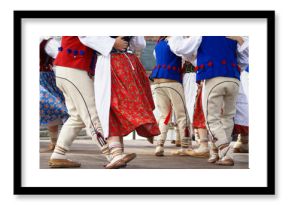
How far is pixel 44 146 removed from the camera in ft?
14.3

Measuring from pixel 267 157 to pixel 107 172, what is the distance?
91 cm

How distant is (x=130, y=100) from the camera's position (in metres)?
4.49

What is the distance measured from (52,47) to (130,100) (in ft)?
1.79

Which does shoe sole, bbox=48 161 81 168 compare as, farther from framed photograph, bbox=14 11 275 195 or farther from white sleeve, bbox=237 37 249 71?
white sleeve, bbox=237 37 249 71

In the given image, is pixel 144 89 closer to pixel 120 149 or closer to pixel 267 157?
pixel 120 149

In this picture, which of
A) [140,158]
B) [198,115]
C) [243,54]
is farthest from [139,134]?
[243,54]

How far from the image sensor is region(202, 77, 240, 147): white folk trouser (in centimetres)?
450

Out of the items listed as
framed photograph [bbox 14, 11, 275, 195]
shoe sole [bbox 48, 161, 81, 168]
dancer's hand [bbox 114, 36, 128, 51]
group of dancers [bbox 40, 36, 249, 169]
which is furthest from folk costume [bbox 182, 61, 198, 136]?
shoe sole [bbox 48, 161, 81, 168]

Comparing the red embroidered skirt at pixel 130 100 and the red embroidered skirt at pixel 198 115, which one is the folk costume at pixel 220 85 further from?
the red embroidered skirt at pixel 130 100

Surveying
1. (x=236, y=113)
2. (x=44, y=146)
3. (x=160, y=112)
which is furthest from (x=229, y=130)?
(x=44, y=146)

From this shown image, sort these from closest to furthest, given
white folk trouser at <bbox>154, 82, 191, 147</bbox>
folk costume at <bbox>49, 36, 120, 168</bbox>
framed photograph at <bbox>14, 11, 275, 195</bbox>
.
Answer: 1. framed photograph at <bbox>14, 11, 275, 195</bbox>
2. folk costume at <bbox>49, 36, 120, 168</bbox>
3. white folk trouser at <bbox>154, 82, 191, 147</bbox>

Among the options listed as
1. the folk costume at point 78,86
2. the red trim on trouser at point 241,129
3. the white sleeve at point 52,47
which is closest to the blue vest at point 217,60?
the red trim on trouser at point 241,129

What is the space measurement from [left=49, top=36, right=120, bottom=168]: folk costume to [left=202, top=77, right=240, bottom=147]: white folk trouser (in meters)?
0.63
